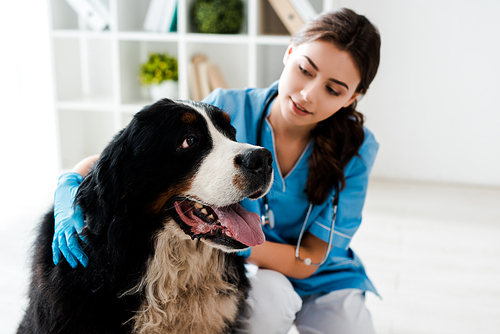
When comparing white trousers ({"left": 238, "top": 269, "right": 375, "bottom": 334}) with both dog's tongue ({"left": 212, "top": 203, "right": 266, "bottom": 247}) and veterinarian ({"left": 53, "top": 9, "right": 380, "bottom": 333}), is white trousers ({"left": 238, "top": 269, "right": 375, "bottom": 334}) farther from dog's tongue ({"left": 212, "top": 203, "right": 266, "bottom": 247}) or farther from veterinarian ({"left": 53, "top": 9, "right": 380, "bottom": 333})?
dog's tongue ({"left": 212, "top": 203, "right": 266, "bottom": 247})

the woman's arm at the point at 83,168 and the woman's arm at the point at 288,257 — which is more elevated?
the woman's arm at the point at 83,168

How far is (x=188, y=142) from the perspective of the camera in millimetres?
974

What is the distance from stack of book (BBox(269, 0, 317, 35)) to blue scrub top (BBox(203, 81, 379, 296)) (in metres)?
1.07

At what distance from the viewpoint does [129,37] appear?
274cm

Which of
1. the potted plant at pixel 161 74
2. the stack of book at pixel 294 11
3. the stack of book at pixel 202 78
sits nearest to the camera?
the stack of book at pixel 294 11

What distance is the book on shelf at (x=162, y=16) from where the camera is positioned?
8.75ft

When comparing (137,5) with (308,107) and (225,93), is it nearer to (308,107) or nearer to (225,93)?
(225,93)

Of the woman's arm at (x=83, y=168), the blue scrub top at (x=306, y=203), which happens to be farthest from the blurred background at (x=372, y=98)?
the woman's arm at (x=83, y=168)

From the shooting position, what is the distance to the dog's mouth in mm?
977

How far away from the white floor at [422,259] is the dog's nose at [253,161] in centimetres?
76

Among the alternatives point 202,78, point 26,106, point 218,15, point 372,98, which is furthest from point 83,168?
point 372,98

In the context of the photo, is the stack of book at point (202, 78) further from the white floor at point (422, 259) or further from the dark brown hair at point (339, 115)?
the dark brown hair at point (339, 115)

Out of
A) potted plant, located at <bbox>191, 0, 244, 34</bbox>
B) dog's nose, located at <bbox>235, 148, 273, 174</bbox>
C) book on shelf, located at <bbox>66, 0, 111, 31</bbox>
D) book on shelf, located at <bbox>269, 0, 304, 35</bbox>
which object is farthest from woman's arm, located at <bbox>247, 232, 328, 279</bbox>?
book on shelf, located at <bbox>66, 0, 111, 31</bbox>

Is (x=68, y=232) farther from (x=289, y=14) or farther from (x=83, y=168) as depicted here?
(x=289, y=14)
